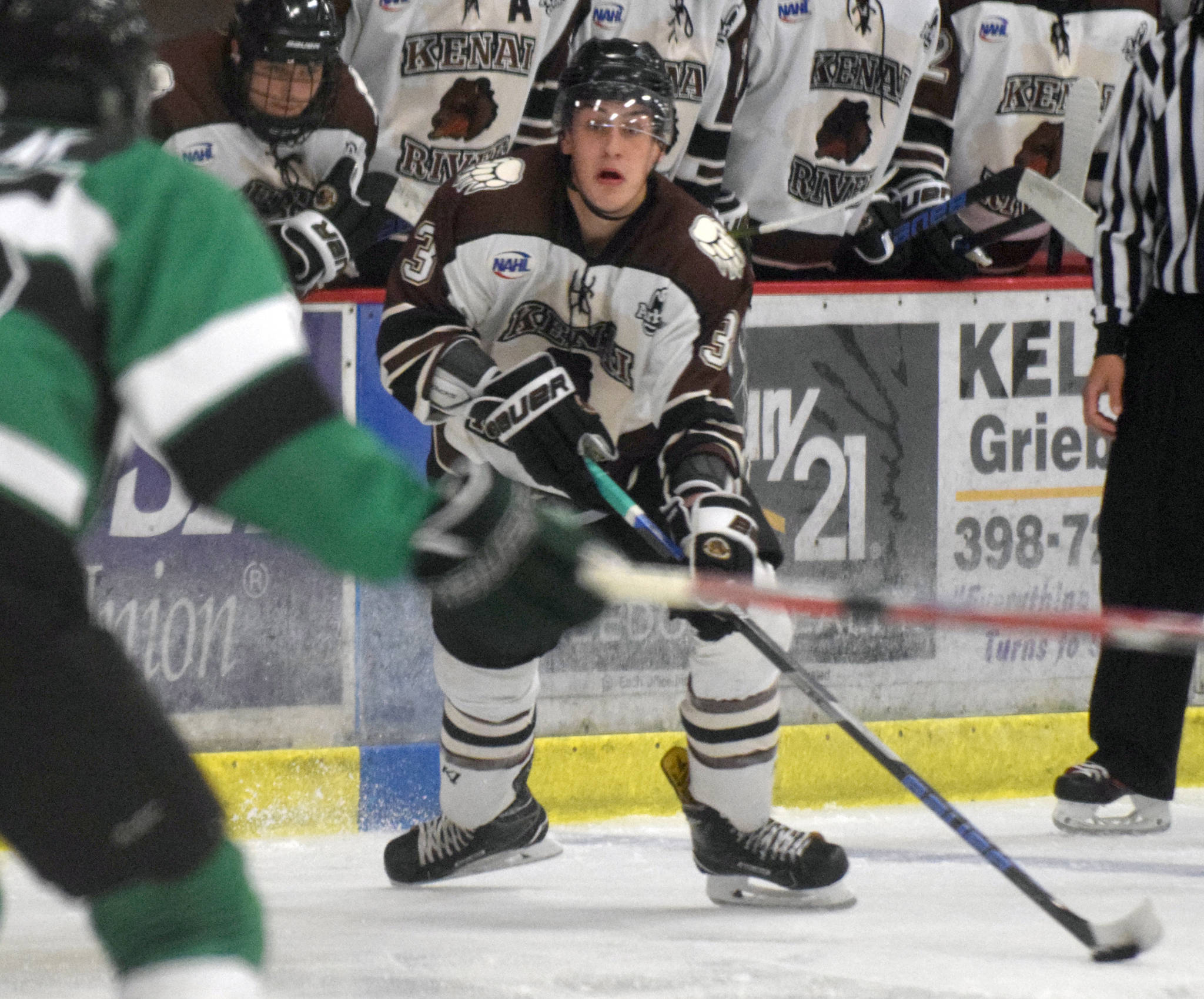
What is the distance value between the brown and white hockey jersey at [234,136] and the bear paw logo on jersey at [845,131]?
1.16 m

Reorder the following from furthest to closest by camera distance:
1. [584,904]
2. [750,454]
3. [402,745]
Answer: [750,454], [402,745], [584,904]

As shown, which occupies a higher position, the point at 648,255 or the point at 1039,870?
the point at 648,255

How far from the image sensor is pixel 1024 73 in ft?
14.3

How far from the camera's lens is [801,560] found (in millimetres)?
3650

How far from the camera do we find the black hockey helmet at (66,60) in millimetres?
1288

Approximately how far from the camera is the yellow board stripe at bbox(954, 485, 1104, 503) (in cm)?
374

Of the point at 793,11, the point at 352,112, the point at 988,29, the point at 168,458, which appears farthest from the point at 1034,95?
the point at 168,458

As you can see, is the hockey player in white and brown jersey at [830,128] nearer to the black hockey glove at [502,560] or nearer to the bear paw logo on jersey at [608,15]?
the bear paw logo on jersey at [608,15]

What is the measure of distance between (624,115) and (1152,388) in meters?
1.04

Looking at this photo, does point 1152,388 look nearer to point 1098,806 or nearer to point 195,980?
point 1098,806

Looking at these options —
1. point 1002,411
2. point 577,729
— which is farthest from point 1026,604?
point 577,729

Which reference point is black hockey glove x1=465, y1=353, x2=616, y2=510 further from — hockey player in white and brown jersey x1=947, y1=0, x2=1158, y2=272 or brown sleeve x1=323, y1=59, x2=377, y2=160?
hockey player in white and brown jersey x1=947, y1=0, x2=1158, y2=272

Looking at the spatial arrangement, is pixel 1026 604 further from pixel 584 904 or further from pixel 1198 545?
pixel 584 904

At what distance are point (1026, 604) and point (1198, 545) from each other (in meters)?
0.68
